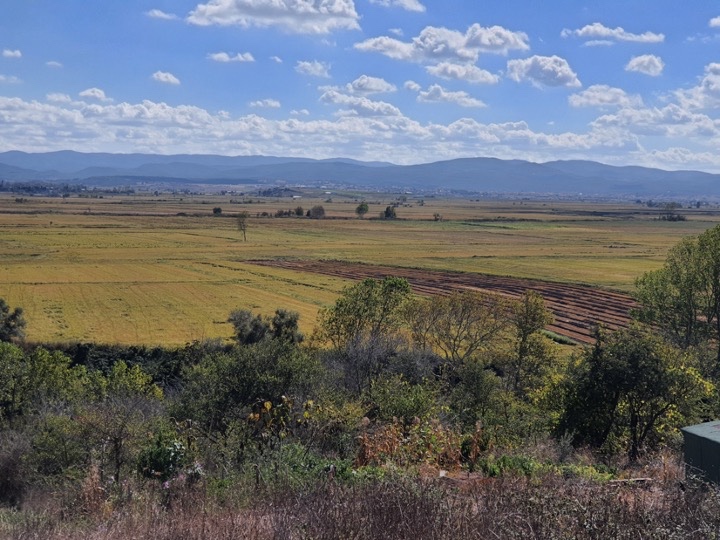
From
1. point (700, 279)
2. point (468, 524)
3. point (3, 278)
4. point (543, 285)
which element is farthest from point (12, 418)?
point (543, 285)

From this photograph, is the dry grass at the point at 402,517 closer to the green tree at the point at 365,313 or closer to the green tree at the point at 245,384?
the green tree at the point at 245,384

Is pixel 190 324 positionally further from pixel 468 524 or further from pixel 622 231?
pixel 622 231

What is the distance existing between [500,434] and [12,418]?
19.5 m

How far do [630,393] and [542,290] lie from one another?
173ft

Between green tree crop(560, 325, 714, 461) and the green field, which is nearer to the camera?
green tree crop(560, 325, 714, 461)

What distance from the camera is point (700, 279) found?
114 feet

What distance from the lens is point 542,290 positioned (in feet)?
222

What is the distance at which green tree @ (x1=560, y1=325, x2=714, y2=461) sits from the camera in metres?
15.9

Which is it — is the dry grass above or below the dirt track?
above

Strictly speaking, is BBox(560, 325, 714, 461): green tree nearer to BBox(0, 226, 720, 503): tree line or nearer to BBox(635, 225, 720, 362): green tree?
BBox(0, 226, 720, 503): tree line

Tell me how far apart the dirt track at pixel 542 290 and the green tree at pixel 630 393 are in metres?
26.4

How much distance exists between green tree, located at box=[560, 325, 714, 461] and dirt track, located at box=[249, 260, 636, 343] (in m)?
26.4

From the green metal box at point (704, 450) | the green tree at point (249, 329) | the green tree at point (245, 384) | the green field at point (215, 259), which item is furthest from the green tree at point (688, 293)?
the green field at point (215, 259)

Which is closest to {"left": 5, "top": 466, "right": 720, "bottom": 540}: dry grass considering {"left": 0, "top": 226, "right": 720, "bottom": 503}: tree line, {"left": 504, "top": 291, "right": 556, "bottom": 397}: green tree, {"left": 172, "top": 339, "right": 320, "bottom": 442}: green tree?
{"left": 0, "top": 226, "right": 720, "bottom": 503}: tree line
